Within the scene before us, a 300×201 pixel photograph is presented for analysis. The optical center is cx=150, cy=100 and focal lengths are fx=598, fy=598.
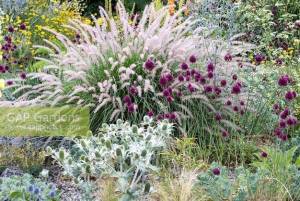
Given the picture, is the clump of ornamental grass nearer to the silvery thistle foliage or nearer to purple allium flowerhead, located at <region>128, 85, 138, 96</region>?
purple allium flowerhead, located at <region>128, 85, 138, 96</region>

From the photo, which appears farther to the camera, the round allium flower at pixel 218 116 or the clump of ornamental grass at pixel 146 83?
the clump of ornamental grass at pixel 146 83

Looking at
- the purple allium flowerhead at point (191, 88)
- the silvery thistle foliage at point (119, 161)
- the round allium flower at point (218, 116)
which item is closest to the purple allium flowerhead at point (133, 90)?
the purple allium flowerhead at point (191, 88)

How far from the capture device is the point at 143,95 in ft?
18.4

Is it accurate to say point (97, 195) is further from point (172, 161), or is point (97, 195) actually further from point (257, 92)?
point (257, 92)

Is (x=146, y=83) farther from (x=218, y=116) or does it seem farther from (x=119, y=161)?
(x=119, y=161)

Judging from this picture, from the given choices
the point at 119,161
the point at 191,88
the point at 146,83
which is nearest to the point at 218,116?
the point at 191,88

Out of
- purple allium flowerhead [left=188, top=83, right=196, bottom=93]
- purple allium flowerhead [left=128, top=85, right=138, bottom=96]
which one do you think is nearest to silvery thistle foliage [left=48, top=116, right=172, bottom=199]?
purple allium flowerhead [left=188, top=83, right=196, bottom=93]

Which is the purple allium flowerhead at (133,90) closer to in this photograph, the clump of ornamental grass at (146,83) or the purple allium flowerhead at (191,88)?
the clump of ornamental grass at (146,83)

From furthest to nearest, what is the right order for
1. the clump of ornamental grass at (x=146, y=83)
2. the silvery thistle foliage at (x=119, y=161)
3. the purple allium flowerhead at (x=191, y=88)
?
the clump of ornamental grass at (x=146, y=83) → the purple allium flowerhead at (x=191, y=88) → the silvery thistle foliage at (x=119, y=161)

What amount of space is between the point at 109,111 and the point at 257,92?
5.01ft

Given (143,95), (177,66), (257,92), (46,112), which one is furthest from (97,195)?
(257,92)

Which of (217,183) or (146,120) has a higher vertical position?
(146,120)

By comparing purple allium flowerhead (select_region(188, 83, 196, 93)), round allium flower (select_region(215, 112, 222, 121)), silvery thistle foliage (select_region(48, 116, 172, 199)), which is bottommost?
silvery thistle foliage (select_region(48, 116, 172, 199))

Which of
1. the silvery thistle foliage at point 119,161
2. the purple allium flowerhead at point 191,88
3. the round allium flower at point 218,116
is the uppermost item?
the purple allium flowerhead at point 191,88
